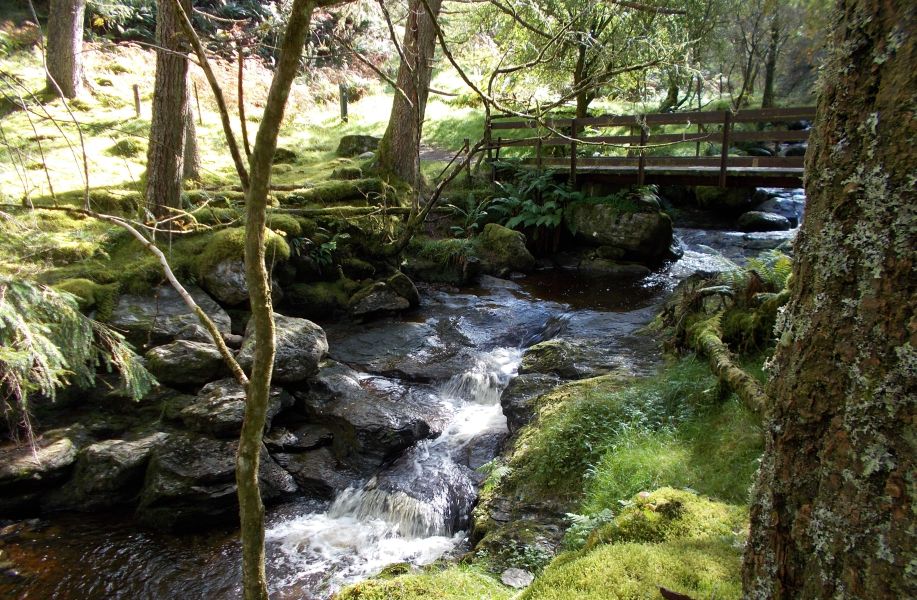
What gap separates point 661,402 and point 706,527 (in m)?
2.25

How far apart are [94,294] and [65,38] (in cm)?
927

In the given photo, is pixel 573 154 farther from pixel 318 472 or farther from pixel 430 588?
pixel 430 588

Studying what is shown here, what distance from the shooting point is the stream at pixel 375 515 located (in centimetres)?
442

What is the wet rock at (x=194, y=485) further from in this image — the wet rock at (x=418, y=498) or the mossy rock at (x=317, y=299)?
the mossy rock at (x=317, y=299)

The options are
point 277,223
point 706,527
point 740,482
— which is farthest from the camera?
point 277,223

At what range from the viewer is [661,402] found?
15.8 feet

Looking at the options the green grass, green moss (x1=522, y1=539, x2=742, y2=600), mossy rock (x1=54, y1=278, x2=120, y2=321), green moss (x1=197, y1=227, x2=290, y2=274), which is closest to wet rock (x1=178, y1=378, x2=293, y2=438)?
mossy rock (x1=54, y1=278, x2=120, y2=321)

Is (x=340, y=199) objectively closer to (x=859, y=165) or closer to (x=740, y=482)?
(x=740, y=482)

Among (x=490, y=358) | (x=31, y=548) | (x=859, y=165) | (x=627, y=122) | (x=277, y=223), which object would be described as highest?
(x=627, y=122)

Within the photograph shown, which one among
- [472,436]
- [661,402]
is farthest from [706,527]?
[472,436]

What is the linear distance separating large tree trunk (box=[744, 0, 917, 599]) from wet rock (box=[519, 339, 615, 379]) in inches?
186

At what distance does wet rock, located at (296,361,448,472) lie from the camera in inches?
234

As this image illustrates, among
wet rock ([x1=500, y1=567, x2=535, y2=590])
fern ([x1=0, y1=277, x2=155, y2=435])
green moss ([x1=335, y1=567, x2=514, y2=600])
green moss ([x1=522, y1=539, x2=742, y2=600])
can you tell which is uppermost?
fern ([x1=0, y1=277, x2=155, y2=435])

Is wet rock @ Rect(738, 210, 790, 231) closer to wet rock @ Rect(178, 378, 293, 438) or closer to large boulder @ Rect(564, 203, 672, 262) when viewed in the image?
large boulder @ Rect(564, 203, 672, 262)
